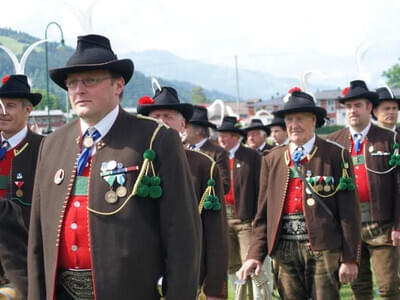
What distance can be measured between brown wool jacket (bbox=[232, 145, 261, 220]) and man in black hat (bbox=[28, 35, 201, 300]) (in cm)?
587

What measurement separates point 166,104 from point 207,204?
89 centimetres

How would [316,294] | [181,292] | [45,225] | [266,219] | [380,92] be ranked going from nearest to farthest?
[181,292], [45,225], [316,294], [266,219], [380,92]

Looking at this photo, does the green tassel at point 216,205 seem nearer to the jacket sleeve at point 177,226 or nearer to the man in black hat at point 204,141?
the jacket sleeve at point 177,226

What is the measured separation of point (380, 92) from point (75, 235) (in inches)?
253

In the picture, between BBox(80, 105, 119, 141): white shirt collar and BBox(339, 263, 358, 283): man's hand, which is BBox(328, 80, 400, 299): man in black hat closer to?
BBox(339, 263, 358, 283): man's hand

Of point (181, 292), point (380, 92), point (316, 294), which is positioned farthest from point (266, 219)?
point (380, 92)

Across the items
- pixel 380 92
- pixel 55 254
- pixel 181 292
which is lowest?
pixel 181 292

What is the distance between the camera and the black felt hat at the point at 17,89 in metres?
6.41

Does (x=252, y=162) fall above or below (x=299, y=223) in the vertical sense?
above

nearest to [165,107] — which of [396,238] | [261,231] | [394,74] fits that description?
[261,231]

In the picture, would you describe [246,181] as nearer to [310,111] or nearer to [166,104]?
[310,111]

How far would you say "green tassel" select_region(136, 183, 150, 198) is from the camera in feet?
11.9

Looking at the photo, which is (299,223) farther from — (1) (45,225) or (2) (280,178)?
(1) (45,225)

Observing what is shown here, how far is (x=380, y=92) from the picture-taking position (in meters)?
9.26
